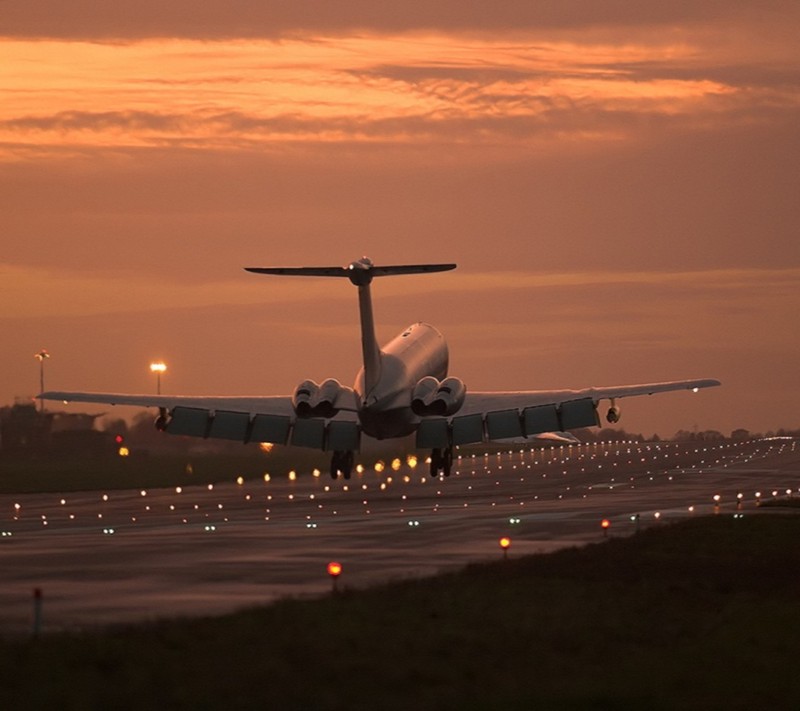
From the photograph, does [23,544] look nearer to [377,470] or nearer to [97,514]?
[97,514]

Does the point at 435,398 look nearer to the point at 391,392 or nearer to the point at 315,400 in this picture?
the point at 391,392

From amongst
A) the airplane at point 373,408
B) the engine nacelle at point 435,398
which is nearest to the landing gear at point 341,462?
the airplane at point 373,408

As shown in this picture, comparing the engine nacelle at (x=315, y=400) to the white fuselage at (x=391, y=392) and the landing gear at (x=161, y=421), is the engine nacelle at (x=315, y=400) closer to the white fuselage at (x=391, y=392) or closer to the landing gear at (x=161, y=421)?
the white fuselage at (x=391, y=392)

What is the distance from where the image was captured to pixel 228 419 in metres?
73.8

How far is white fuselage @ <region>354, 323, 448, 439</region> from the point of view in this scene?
69500 mm

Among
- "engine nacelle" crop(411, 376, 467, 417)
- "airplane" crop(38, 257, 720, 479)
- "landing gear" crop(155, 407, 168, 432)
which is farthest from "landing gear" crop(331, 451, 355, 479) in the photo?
"landing gear" crop(155, 407, 168, 432)

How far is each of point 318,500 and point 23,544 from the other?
2668 centimetres

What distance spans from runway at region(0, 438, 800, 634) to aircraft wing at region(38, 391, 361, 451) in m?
2.60

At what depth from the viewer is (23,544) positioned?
42750 millimetres

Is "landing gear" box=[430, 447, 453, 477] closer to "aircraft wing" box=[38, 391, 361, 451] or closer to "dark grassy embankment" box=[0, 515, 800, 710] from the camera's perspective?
"aircraft wing" box=[38, 391, 361, 451]

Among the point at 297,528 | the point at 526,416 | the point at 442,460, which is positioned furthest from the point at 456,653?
the point at 442,460

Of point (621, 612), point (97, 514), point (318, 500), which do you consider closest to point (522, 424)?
point (318, 500)

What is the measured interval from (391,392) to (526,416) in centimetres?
692

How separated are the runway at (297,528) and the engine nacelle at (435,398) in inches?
144
